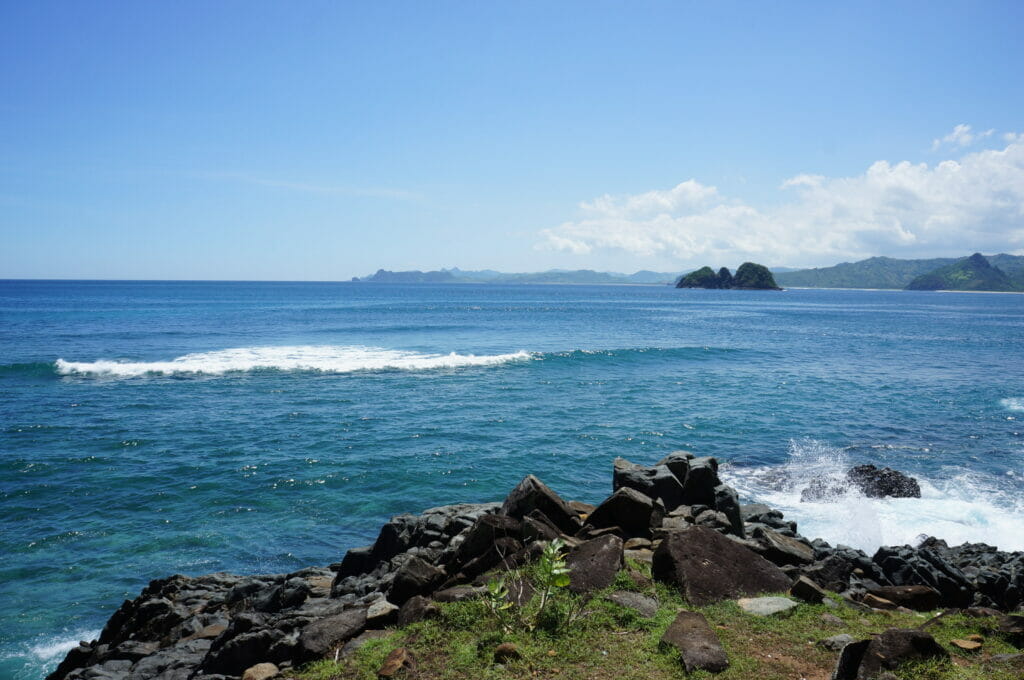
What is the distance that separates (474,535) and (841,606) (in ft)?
16.9

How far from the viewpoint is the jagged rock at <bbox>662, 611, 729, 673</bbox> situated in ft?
21.1

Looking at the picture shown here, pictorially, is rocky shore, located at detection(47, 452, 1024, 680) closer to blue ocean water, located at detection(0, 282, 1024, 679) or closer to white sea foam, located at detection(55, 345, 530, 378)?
blue ocean water, located at detection(0, 282, 1024, 679)

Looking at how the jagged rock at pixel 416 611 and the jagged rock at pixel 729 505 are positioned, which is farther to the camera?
the jagged rock at pixel 729 505

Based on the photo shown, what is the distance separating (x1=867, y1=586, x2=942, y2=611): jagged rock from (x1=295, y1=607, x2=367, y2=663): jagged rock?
7392 mm

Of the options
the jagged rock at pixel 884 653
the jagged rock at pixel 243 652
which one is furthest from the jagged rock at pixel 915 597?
the jagged rock at pixel 243 652

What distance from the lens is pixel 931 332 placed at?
66.8 metres

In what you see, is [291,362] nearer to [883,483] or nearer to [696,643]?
[883,483]

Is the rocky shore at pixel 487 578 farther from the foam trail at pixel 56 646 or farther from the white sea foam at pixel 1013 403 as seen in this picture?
the white sea foam at pixel 1013 403

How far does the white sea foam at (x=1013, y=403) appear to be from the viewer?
28.5m

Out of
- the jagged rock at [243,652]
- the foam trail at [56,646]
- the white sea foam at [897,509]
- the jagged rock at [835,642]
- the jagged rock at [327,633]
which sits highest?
the jagged rock at [835,642]

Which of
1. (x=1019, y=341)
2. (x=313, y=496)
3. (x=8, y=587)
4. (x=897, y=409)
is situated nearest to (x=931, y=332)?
(x=1019, y=341)

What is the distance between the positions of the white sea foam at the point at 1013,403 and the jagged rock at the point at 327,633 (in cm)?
3220

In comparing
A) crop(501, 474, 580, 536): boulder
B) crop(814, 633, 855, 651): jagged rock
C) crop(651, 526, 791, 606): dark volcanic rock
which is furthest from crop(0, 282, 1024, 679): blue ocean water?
crop(814, 633, 855, 651): jagged rock

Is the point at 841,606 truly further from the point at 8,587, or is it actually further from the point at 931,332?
the point at 931,332
